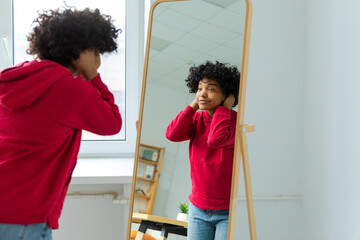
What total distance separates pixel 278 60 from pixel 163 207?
91cm

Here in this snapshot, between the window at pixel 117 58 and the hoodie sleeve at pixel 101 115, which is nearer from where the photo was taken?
the hoodie sleeve at pixel 101 115

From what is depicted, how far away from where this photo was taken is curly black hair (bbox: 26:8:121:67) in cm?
112

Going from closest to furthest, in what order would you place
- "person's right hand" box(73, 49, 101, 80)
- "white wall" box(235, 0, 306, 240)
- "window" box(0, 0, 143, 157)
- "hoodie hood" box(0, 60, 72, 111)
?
"hoodie hood" box(0, 60, 72, 111)
"person's right hand" box(73, 49, 101, 80)
"white wall" box(235, 0, 306, 240)
"window" box(0, 0, 143, 157)

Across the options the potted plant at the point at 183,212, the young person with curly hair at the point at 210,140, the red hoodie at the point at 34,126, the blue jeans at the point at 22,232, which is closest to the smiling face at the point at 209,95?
the young person with curly hair at the point at 210,140

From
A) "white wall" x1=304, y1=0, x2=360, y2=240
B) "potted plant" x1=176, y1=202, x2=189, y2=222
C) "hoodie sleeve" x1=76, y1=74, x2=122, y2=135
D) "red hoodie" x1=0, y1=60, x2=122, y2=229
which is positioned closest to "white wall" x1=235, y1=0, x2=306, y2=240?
"white wall" x1=304, y1=0, x2=360, y2=240

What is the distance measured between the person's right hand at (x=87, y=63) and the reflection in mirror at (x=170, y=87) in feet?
1.27

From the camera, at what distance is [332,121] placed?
5.81ft

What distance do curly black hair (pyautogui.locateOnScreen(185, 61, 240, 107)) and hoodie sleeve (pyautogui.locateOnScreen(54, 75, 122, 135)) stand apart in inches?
16.4

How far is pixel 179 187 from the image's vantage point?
5.05 feet

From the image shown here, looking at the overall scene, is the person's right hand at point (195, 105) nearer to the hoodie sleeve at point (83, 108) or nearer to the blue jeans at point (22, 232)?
the hoodie sleeve at point (83, 108)

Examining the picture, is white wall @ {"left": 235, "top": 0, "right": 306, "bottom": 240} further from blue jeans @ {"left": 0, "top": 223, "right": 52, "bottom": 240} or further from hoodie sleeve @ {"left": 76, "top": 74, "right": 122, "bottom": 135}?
blue jeans @ {"left": 0, "top": 223, "right": 52, "bottom": 240}

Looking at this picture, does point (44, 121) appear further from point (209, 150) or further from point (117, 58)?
point (117, 58)

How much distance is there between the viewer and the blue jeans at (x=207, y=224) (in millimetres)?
1451

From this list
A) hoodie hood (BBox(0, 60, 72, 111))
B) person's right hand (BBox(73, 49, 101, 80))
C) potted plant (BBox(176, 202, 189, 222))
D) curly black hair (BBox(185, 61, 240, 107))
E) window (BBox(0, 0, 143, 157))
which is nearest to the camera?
hoodie hood (BBox(0, 60, 72, 111))
